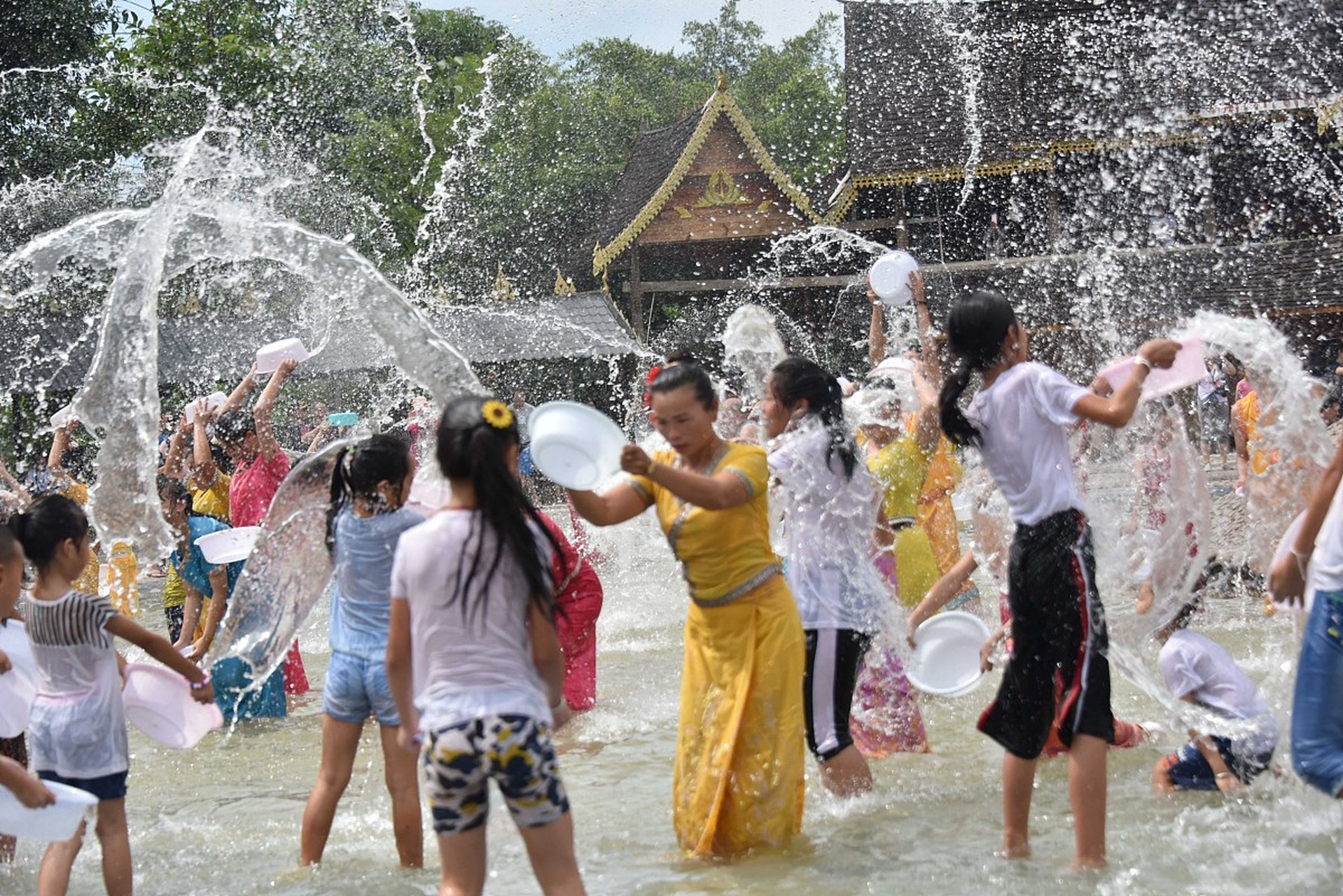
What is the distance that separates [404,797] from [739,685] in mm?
1094

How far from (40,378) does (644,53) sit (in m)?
43.3

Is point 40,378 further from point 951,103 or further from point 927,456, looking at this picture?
point 927,456

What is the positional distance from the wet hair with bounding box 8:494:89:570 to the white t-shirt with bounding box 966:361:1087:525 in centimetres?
273

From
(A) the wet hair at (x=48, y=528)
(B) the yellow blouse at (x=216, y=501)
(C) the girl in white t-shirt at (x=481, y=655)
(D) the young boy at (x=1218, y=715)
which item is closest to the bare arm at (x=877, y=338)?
(D) the young boy at (x=1218, y=715)

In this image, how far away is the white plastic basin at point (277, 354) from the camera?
7020 mm

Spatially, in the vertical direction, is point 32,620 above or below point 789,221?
below

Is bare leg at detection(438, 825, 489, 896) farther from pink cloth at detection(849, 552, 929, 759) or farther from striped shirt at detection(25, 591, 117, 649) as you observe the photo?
pink cloth at detection(849, 552, 929, 759)

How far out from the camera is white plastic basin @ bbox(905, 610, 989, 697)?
5.62 m

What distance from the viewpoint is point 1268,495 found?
594 centimetres

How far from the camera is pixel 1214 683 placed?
5.15 metres

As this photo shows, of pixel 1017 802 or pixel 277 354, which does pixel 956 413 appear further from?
pixel 277 354

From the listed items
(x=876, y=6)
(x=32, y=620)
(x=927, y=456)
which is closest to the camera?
(x=32, y=620)

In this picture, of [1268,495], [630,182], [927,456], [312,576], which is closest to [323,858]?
[312,576]

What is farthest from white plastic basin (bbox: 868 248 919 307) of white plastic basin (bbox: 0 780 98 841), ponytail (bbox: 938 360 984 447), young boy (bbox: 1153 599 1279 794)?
white plastic basin (bbox: 0 780 98 841)
